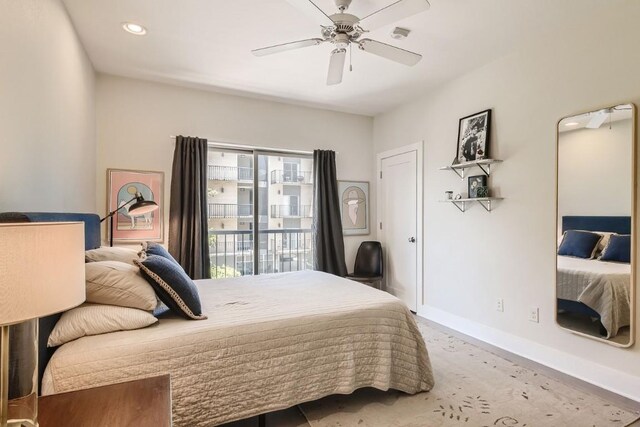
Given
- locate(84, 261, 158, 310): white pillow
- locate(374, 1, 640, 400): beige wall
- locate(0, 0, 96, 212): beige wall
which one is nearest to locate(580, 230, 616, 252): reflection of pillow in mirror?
locate(374, 1, 640, 400): beige wall

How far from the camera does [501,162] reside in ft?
10.4

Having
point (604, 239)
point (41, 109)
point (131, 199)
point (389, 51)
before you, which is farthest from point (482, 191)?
point (131, 199)

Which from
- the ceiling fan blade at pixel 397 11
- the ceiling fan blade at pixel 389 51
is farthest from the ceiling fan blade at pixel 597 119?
the ceiling fan blade at pixel 397 11

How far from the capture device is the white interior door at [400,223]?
426cm

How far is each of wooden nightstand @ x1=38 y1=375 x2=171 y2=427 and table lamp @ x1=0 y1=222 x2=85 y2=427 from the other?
0.13 meters

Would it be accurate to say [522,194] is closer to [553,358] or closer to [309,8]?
[553,358]

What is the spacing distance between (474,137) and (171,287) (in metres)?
3.06

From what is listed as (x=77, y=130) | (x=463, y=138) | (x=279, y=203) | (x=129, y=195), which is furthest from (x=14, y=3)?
(x=463, y=138)

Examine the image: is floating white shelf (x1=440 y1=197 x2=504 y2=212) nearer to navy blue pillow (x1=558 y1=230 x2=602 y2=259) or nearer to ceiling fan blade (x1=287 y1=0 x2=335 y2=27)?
navy blue pillow (x1=558 y1=230 x2=602 y2=259)

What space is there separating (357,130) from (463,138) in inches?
69.6

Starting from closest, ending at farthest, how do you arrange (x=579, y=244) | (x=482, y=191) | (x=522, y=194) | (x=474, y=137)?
(x=579, y=244), (x=522, y=194), (x=482, y=191), (x=474, y=137)

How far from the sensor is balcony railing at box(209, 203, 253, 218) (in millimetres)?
4124

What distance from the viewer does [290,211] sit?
4.59 metres

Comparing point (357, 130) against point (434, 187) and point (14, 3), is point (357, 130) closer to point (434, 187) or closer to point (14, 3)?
point (434, 187)
